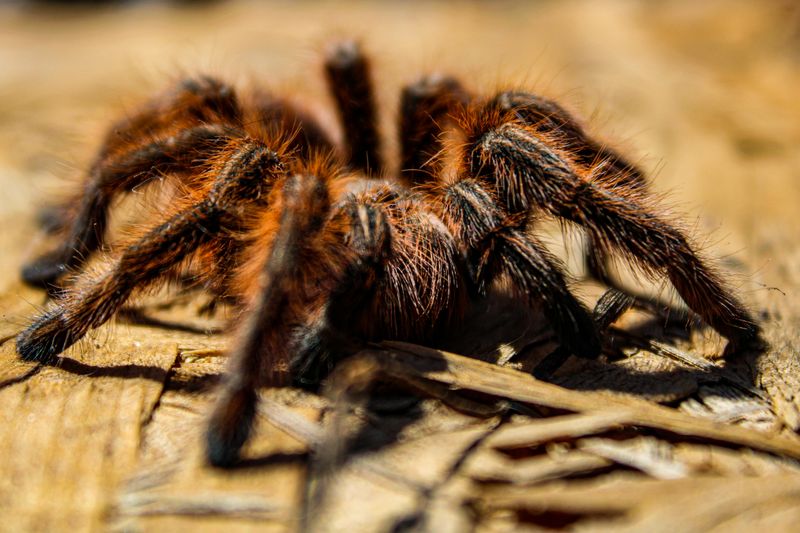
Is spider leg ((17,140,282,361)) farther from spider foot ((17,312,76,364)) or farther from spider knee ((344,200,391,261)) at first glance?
spider knee ((344,200,391,261))

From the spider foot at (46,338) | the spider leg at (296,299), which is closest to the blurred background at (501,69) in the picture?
the spider foot at (46,338)

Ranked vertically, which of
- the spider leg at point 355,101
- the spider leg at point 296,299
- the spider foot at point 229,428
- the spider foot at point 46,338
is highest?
the spider leg at point 355,101

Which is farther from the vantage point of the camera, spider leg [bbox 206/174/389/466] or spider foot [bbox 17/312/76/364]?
spider foot [bbox 17/312/76/364]

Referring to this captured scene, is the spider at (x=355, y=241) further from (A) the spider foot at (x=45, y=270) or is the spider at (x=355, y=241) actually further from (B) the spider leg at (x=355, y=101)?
(B) the spider leg at (x=355, y=101)

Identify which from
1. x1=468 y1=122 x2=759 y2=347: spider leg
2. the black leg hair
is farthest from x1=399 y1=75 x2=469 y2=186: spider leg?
the black leg hair

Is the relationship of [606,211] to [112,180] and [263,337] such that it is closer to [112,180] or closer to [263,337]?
[263,337]

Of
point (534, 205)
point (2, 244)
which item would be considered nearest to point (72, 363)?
point (2, 244)
